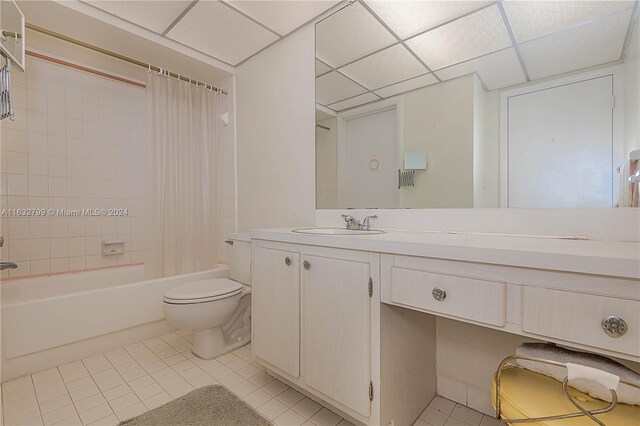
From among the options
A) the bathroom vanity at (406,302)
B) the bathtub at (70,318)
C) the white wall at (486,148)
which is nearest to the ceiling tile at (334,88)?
the white wall at (486,148)

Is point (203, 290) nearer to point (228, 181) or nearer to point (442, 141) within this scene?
point (228, 181)

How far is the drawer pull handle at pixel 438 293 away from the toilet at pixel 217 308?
1290mm

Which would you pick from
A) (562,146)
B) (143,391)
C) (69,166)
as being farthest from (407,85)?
(69,166)

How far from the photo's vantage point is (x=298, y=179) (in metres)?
2.03

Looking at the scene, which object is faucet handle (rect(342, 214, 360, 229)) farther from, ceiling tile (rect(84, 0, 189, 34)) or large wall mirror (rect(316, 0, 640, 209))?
ceiling tile (rect(84, 0, 189, 34))

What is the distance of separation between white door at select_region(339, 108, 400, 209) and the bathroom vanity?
20.6 inches

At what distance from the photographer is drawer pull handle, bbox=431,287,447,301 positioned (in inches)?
34.2

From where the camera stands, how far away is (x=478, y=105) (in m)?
1.33

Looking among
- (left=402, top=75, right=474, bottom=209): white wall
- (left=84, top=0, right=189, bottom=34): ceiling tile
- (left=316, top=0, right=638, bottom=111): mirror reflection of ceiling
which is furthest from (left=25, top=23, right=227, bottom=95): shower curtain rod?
(left=402, top=75, right=474, bottom=209): white wall

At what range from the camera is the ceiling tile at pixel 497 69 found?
122 cm

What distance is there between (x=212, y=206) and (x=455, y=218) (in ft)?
6.38

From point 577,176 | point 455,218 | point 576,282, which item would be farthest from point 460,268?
point 577,176

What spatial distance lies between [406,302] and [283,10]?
1.87 m

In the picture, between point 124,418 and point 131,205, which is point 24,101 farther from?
point 124,418
